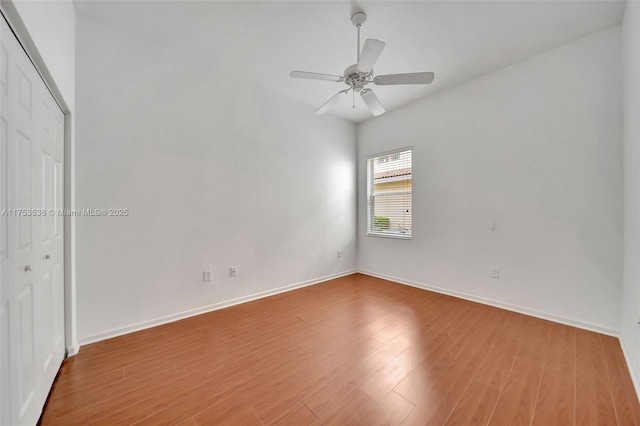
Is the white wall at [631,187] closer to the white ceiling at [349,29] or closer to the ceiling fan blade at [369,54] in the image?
the white ceiling at [349,29]

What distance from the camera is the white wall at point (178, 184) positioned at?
2225mm

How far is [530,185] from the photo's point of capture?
2.76m

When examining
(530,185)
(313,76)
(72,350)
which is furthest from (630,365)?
(72,350)

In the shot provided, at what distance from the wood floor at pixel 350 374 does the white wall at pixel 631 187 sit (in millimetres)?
233

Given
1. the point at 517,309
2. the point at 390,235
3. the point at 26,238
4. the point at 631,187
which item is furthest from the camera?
the point at 390,235

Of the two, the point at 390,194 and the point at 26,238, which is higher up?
the point at 390,194

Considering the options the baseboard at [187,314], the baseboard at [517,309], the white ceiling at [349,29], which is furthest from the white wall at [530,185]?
the baseboard at [187,314]

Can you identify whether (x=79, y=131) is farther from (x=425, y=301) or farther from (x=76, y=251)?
(x=425, y=301)

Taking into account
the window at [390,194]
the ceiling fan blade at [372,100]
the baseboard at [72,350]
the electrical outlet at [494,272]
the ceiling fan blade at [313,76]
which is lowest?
the baseboard at [72,350]

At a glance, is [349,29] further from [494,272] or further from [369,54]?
[494,272]

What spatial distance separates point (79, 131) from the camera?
7.04 ft

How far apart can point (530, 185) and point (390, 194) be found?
1958mm

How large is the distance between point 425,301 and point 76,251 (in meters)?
3.83

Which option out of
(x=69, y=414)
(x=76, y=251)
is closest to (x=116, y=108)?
(x=76, y=251)
